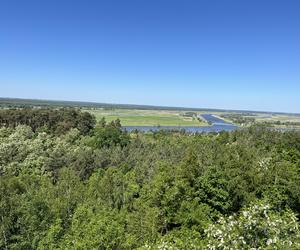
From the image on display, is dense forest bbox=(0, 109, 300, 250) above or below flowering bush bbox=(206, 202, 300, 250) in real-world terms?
below

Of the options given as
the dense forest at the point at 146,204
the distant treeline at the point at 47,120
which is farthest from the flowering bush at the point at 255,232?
the distant treeline at the point at 47,120

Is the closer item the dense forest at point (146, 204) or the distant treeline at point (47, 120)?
the dense forest at point (146, 204)

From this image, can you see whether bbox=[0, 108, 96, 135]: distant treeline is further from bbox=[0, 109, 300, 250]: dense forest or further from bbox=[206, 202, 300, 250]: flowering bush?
bbox=[206, 202, 300, 250]: flowering bush

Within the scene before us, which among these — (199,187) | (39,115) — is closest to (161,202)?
(199,187)

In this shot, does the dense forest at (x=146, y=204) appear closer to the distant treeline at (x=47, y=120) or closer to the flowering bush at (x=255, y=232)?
the flowering bush at (x=255, y=232)

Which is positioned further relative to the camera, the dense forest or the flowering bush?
the dense forest

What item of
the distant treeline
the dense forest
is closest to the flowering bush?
the dense forest

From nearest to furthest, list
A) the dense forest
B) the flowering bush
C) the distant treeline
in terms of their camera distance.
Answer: the flowering bush, the dense forest, the distant treeline

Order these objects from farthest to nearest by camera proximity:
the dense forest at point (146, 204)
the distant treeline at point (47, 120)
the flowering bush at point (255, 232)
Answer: the distant treeline at point (47, 120)
the dense forest at point (146, 204)
the flowering bush at point (255, 232)

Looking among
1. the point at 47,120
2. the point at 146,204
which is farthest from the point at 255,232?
the point at 47,120

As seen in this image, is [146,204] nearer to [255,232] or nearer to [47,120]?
[255,232]
